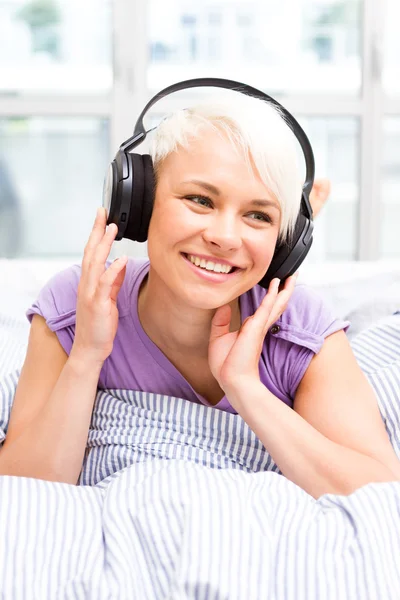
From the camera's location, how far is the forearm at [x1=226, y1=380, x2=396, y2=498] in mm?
1003

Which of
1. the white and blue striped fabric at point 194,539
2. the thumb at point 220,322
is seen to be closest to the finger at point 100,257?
the thumb at point 220,322

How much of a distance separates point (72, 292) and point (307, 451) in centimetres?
49

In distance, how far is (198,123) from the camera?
3.58ft

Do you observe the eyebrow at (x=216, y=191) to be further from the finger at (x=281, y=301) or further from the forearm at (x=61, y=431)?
the forearm at (x=61, y=431)

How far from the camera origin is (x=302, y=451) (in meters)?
1.03

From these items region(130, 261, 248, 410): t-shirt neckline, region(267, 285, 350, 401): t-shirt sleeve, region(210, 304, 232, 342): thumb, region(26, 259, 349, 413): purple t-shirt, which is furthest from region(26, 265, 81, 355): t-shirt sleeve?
region(267, 285, 350, 401): t-shirt sleeve

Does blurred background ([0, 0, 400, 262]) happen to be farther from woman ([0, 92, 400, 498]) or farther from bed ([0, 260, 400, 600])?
bed ([0, 260, 400, 600])

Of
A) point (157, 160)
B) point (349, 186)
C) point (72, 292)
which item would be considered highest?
point (157, 160)

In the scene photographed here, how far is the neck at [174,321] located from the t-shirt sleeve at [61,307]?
13 cm

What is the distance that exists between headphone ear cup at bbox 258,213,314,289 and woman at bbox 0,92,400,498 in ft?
0.06

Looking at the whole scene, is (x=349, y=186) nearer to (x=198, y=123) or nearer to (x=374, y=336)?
(x=374, y=336)

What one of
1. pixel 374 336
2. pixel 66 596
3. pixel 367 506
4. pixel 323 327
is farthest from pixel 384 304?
pixel 66 596

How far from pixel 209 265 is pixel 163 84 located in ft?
8.70

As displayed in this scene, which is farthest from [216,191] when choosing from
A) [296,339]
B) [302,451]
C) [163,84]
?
[163,84]
